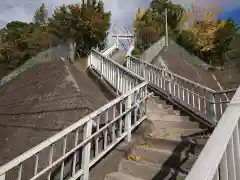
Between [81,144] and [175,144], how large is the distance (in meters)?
1.82

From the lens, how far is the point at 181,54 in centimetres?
1623

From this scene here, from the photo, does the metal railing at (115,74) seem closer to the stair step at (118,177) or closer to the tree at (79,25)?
the stair step at (118,177)

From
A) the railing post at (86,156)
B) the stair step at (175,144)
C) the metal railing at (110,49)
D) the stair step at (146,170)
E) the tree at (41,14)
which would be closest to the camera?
the railing post at (86,156)

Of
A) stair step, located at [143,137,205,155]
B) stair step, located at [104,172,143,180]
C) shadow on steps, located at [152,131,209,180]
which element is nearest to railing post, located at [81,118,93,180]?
stair step, located at [104,172,143,180]

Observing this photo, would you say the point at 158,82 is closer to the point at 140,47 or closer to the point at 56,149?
the point at 56,149

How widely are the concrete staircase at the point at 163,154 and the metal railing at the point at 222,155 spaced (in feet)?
5.71

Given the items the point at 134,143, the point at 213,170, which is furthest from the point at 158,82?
the point at 213,170

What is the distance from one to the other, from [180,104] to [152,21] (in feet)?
51.2

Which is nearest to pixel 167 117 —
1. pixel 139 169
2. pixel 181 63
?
pixel 139 169

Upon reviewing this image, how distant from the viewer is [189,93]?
6.89m

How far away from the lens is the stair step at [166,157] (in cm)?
348

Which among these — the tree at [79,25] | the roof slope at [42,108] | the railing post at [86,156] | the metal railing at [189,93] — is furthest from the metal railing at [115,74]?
the tree at [79,25]

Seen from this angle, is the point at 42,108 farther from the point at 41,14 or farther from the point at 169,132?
the point at 41,14

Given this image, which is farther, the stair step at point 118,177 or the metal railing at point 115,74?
the metal railing at point 115,74
